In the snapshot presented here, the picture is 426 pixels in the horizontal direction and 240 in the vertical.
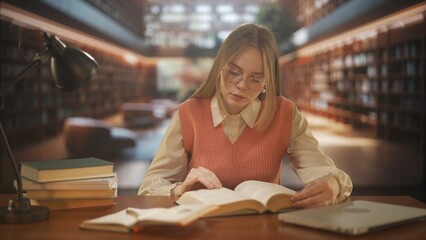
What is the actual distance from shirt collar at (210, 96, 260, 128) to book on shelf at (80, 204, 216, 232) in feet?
1.93

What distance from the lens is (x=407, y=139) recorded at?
264 inches

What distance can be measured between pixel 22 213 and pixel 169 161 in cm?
62

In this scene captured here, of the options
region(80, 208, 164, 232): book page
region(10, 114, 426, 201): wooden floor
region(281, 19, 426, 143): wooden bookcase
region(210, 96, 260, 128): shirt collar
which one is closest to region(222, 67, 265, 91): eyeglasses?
region(210, 96, 260, 128): shirt collar

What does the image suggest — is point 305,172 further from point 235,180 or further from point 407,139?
point 407,139

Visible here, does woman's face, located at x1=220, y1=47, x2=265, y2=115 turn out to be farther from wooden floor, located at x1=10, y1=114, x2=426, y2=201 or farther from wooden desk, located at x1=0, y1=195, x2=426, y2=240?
wooden floor, located at x1=10, y1=114, x2=426, y2=201

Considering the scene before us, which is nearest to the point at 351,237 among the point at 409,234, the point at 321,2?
the point at 409,234

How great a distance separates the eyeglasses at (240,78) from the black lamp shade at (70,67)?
20.2 inches

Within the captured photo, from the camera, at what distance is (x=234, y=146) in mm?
1860

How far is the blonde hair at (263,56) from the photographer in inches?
70.6

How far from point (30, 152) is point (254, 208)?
559cm

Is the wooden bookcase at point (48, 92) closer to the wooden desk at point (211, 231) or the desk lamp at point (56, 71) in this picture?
the desk lamp at point (56, 71)

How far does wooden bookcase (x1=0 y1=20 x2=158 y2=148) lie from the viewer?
20.7 ft

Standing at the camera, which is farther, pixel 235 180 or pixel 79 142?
pixel 79 142

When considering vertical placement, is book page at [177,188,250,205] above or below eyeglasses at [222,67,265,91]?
below
